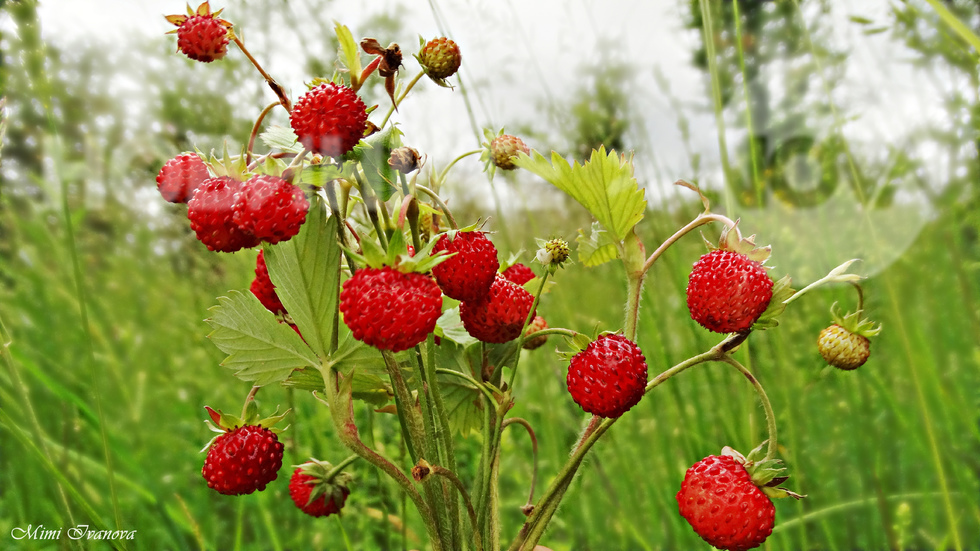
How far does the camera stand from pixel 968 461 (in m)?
1.09

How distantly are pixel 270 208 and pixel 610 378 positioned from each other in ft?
0.93

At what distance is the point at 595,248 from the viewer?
0.55 metres

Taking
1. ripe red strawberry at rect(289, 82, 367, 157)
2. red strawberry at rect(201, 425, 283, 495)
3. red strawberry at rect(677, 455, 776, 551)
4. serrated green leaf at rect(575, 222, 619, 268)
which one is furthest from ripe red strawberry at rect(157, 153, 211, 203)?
red strawberry at rect(677, 455, 776, 551)

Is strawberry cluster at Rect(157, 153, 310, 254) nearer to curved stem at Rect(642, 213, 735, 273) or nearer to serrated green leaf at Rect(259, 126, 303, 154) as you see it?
serrated green leaf at Rect(259, 126, 303, 154)

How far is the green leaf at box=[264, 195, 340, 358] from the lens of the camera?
18.2 inches

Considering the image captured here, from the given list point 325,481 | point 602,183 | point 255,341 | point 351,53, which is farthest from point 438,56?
point 325,481

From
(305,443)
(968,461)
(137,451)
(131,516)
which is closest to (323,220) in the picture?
(137,451)

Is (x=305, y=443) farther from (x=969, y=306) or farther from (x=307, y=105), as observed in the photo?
(x=969, y=306)

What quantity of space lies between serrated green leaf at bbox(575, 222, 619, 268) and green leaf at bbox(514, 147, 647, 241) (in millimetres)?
31

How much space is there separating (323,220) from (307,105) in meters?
0.09

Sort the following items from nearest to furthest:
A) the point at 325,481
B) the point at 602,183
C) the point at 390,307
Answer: the point at 390,307
the point at 602,183
the point at 325,481

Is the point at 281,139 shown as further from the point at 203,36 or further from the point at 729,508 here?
the point at 729,508

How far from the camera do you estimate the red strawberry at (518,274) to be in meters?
0.62

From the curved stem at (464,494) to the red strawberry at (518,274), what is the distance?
22 cm
